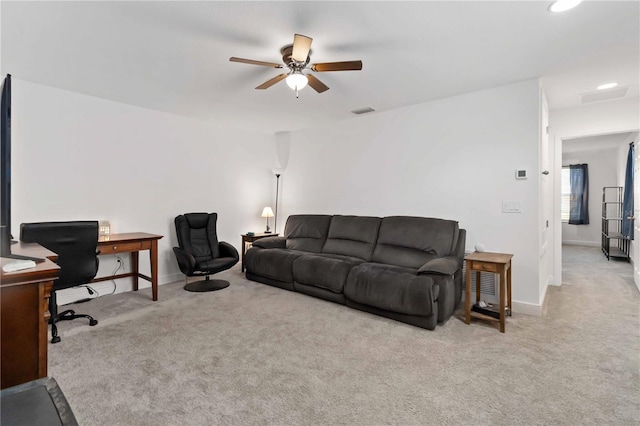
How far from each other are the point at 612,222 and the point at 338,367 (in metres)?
8.29

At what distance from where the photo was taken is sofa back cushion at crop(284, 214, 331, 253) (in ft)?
14.8

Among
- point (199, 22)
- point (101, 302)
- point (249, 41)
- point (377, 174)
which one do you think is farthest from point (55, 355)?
point (377, 174)

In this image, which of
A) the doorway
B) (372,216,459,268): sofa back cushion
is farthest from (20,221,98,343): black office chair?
the doorway

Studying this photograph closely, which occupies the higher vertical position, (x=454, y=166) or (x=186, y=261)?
(x=454, y=166)

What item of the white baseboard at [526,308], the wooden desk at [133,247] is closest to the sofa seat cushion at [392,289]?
the white baseboard at [526,308]

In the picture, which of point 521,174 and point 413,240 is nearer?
point 521,174

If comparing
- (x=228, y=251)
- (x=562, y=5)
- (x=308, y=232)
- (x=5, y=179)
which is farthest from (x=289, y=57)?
(x=228, y=251)

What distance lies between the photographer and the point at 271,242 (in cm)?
458

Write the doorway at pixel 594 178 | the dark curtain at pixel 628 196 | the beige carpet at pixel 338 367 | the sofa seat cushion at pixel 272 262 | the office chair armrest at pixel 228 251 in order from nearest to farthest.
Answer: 1. the beige carpet at pixel 338 367
2. the sofa seat cushion at pixel 272 262
3. the office chair armrest at pixel 228 251
4. the dark curtain at pixel 628 196
5. the doorway at pixel 594 178

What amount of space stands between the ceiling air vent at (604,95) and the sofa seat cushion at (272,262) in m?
3.92

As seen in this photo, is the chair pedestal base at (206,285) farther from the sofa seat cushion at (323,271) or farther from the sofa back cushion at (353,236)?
the sofa back cushion at (353,236)

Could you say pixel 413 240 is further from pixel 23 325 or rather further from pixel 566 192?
pixel 566 192

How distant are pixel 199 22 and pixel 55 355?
8.71ft

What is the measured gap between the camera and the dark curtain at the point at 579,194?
7.62m
